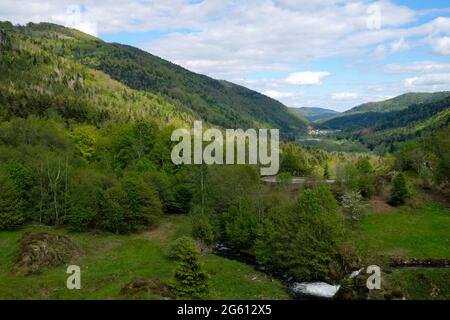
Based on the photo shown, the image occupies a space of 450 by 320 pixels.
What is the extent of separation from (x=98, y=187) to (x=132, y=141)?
36413mm

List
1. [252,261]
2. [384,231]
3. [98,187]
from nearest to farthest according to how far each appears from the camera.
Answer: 1. [252,261]
2. [384,231]
3. [98,187]

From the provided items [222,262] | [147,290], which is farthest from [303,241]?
[147,290]

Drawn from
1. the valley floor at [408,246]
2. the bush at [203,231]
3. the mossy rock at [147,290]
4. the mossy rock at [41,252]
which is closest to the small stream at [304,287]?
the valley floor at [408,246]

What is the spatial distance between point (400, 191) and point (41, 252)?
242 ft

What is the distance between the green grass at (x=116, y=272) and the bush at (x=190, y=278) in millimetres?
4053

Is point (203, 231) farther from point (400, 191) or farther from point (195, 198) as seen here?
point (400, 191)

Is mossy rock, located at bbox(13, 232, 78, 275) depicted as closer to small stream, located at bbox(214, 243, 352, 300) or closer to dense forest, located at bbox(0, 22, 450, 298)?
dense forest, located at bbox(0, 22, 450, 298)

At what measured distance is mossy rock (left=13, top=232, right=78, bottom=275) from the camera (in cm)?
5462

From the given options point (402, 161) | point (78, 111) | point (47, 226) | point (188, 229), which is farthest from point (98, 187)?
point (78, 111)

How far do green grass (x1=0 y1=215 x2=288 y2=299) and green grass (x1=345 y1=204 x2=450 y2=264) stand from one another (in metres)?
20.5

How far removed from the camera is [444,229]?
7431cm

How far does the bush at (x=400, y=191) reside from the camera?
8894 cm

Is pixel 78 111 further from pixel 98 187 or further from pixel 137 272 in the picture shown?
pixel 137 272

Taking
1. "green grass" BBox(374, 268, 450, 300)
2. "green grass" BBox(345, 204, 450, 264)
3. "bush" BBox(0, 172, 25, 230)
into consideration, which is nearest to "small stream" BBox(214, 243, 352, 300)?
"green grass" BBox(374, 268, 450, 300)
